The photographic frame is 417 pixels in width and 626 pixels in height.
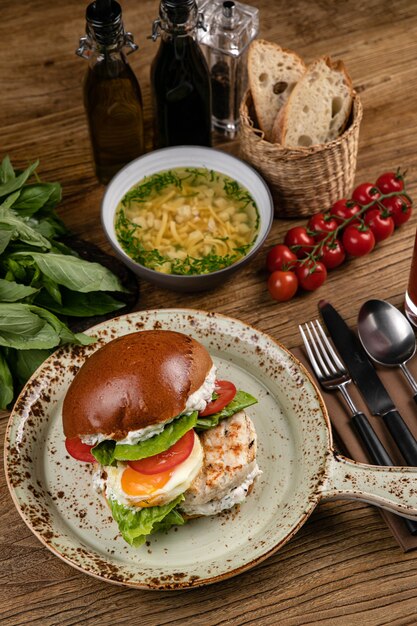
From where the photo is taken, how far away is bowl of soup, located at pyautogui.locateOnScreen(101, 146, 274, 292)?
8.87 ft

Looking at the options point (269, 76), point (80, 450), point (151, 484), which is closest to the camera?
point (151, 484)

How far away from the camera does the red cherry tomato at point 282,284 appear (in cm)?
270

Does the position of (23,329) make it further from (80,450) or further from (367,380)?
(367,380)

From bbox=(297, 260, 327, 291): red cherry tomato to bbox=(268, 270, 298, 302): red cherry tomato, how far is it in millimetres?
30

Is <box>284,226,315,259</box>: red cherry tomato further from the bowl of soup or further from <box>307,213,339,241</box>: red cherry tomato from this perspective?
the bowl of soup

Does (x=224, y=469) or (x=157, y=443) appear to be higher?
(x=157, y=443)

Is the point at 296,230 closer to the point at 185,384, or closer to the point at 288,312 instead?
the point at 288,312

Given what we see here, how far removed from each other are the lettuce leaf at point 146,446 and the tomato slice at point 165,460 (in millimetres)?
32

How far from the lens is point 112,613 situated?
80.4 inches

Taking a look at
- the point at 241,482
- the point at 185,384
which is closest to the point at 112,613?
the point at 241,482

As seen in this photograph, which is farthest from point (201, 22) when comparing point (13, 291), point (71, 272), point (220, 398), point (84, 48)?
point (220, 398)

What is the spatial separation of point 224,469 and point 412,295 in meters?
0.97

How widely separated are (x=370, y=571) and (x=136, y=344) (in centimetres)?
89

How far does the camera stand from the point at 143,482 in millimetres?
1990
